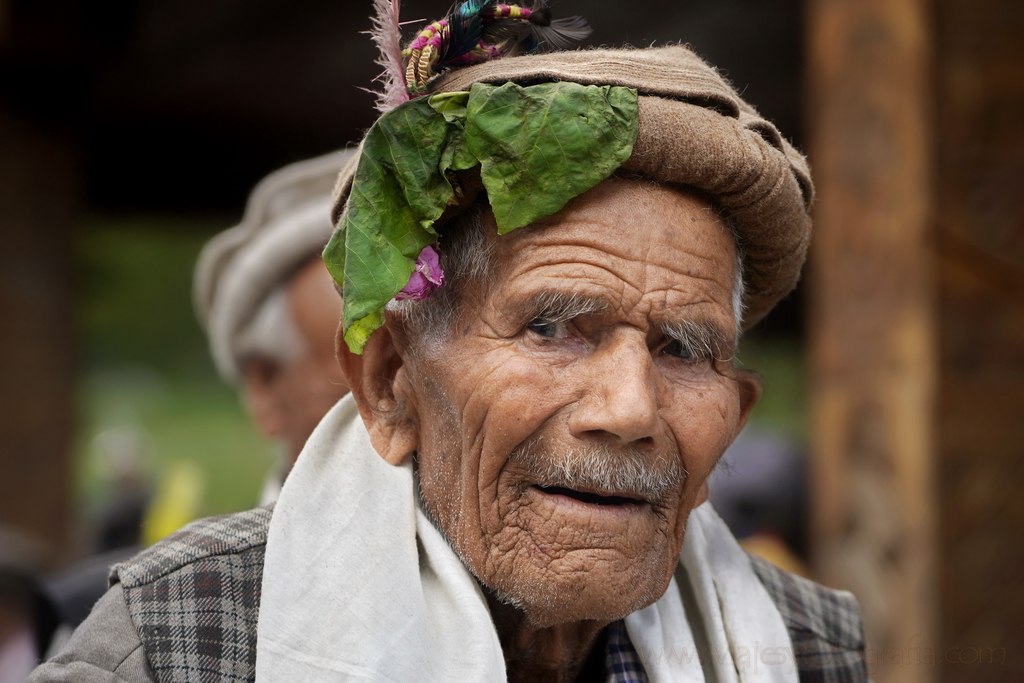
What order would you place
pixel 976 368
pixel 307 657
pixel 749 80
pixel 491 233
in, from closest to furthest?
pixel 307 657 → pixel 491 233 → pixel 976 368 → pixel 749 80

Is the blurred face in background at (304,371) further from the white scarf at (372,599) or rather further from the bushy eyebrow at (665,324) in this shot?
the bushy eyebrow at (665,324)

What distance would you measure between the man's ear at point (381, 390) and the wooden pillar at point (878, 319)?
2.66 metres

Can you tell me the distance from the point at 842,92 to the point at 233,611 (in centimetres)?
343

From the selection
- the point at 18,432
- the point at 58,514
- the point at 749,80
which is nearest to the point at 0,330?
the point at 18,432

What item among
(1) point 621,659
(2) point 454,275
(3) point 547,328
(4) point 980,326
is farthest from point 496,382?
(4) point 980,326

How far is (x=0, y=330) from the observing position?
24.5ft

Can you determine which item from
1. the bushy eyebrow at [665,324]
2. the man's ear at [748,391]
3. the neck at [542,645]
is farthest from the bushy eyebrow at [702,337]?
the neck at [542,645]

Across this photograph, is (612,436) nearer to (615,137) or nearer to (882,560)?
(615,137)

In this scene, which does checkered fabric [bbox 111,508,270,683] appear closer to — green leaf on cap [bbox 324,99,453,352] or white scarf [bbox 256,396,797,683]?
white scarf [bbox 256,396,797,683]

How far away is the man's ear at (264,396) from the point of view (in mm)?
4348

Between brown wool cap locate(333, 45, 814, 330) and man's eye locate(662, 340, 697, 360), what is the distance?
0.27m

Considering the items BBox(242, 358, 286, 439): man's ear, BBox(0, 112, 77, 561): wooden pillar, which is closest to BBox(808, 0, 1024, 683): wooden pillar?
BBox(242, 358, 286, 439): man's ear

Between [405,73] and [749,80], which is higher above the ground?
[405,73]

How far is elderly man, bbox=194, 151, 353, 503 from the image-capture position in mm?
4160
